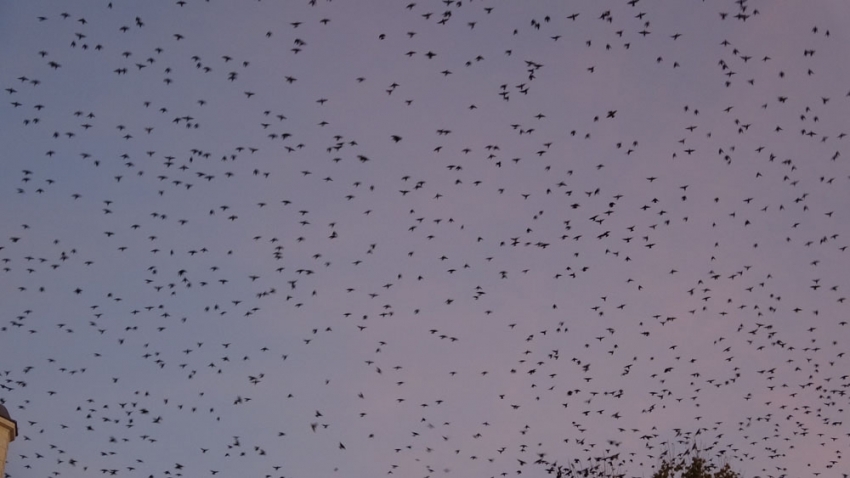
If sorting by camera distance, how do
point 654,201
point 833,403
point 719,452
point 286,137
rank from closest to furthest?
point 286,137, point 654,201, point 833,403, point 719,452

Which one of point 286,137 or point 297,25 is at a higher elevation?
point 297,25

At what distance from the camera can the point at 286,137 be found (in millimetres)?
27391

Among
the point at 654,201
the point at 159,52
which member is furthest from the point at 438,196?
the point at 159,52

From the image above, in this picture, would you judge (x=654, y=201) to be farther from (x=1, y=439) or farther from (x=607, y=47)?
(x=1, y=439)

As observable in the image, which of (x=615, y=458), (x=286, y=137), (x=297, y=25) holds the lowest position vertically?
(x=615, y=458)

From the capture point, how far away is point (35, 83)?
28078 mm

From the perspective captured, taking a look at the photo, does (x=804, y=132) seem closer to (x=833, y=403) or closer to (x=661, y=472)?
(x=833, y=403)

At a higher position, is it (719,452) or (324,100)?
(324,100)

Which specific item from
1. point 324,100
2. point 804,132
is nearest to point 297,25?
point 324,100

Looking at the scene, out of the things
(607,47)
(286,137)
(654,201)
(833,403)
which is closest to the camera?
(607,47)

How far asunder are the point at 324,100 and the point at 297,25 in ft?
10.8

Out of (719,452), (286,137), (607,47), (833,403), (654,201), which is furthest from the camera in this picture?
(719,452)

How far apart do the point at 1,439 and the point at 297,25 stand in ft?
72.8

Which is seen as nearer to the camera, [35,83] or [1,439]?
[35,83]
